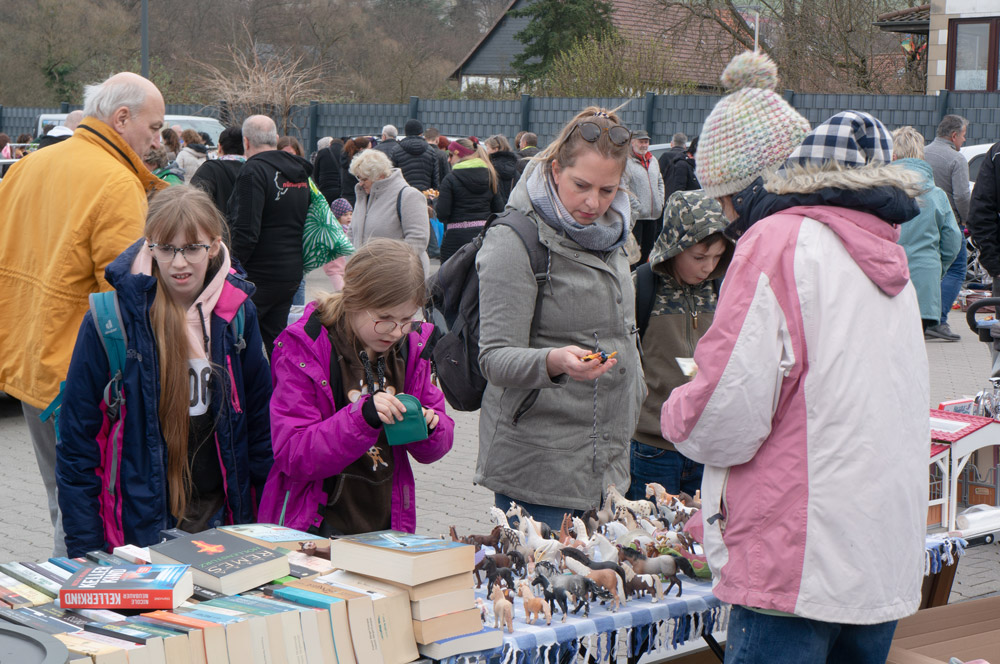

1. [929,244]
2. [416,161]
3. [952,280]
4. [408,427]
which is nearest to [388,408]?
[408,427]

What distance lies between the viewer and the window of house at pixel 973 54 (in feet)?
72.6

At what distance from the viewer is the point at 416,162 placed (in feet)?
41.7

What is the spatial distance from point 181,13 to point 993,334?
42.1 meters

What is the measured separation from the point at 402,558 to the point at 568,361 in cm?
69

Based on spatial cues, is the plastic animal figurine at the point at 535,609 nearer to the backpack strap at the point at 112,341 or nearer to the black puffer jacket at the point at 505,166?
the backpack strap at the point at 112,341

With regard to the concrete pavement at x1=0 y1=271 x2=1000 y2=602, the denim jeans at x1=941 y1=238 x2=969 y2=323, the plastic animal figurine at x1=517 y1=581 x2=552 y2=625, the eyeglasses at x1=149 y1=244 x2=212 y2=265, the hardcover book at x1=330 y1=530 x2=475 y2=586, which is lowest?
the concrete pavement at x1=0 y1=271 x2=1000 y2=602

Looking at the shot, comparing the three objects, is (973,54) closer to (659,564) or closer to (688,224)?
(688,224)

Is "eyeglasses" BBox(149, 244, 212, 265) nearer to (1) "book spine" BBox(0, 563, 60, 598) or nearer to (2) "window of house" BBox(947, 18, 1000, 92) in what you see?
(1) "book spine" BBox(0, 563, 60, 598)

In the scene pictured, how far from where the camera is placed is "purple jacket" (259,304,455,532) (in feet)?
8.76

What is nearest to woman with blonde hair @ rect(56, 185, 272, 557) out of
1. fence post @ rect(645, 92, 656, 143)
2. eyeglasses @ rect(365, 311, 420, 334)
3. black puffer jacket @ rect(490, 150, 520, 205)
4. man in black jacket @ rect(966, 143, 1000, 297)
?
eyeglasses @ rect(365, 311, 420, 334)

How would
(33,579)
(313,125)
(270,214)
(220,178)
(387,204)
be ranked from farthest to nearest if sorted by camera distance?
(313,125), (387,204), (220,178), (270,214), (33,579)

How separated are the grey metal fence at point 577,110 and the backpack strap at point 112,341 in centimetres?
1222

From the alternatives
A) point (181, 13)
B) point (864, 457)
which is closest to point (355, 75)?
point (181, 13)

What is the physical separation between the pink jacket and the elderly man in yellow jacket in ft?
7.51
